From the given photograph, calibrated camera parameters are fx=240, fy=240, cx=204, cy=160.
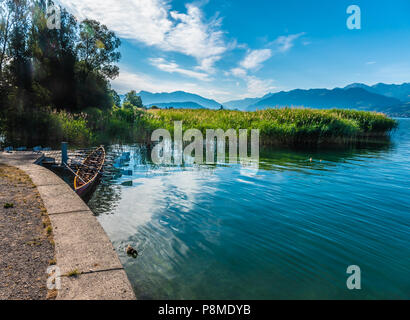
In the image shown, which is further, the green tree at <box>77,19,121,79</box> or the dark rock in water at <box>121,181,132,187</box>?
the green tree at <box>77,19,121,79</box>

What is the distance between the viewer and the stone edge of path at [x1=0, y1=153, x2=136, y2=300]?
130 inches

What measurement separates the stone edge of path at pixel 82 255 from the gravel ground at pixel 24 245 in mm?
183

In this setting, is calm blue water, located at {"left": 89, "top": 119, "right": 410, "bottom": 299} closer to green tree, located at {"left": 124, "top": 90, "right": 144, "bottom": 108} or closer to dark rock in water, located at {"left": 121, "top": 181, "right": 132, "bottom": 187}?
dark rock in water, located at {"left": 121, "top": 181, "right": 132, "bottom": 187}

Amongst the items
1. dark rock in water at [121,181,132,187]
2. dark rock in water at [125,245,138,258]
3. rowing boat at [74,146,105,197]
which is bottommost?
dark rock in water at [125,245,138,258]

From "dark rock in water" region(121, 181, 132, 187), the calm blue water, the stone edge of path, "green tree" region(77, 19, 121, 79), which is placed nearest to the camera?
the stone edge of path

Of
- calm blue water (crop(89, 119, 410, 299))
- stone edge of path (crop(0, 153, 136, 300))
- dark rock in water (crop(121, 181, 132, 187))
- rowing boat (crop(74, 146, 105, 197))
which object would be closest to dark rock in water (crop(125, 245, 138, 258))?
calm blue water (crop(89, 119, 410, 299))

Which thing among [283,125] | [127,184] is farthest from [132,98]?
A: [127,184]

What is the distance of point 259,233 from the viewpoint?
602 cm

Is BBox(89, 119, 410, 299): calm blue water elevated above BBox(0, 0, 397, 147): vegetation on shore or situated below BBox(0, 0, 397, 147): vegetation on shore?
below

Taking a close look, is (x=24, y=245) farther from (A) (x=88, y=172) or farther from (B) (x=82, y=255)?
(A) (x=88, y=172)

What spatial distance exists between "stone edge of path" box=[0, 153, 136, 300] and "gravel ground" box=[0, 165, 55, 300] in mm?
183

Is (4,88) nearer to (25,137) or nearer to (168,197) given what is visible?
(25,137)

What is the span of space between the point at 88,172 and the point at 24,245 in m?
6.55

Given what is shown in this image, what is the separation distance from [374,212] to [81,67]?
40583 millimetres
